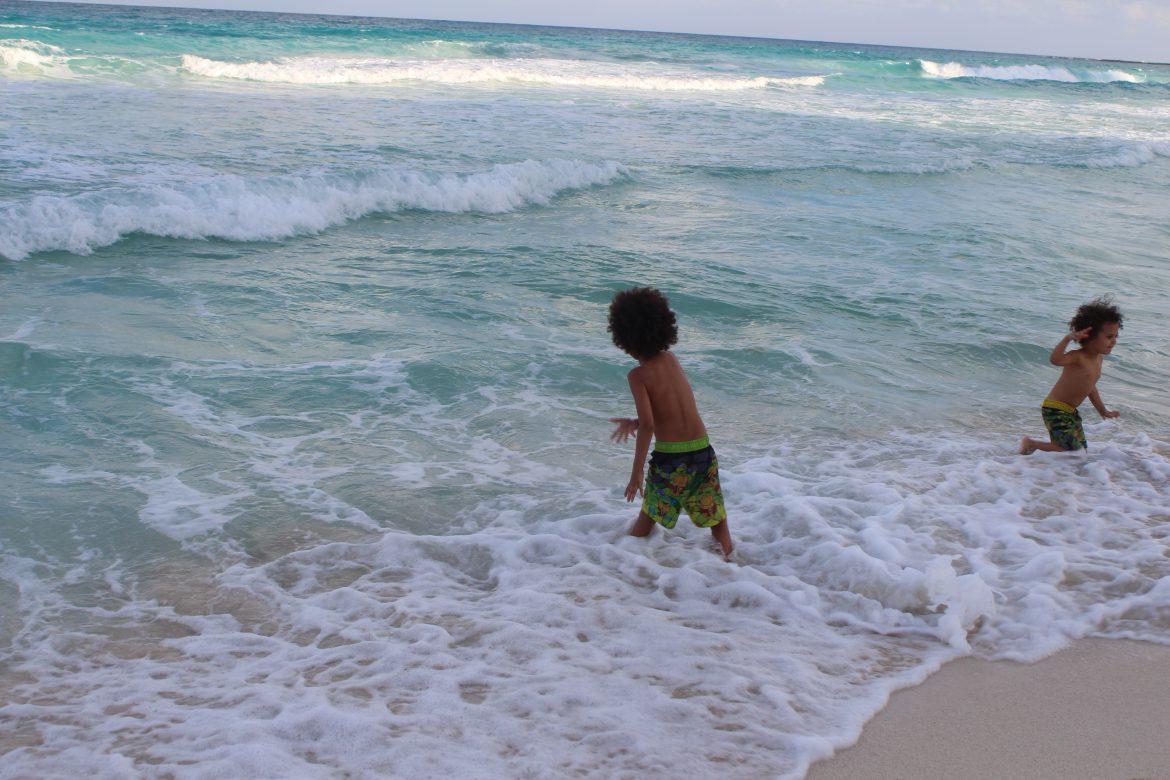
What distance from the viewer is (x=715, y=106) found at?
27.2 meters

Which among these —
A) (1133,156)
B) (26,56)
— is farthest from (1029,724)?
(26,56)

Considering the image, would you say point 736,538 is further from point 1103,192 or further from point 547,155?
point 1103,192

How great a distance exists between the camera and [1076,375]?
5809 mm

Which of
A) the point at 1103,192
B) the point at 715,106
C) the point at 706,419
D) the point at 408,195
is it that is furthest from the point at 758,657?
the point at 715,106

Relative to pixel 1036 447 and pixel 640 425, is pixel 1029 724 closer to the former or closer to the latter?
pixel 640 425

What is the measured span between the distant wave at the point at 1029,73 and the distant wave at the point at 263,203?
4785 cm

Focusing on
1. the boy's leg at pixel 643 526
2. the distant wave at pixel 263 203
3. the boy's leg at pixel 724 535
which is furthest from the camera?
the distant wave at pixel 263 203

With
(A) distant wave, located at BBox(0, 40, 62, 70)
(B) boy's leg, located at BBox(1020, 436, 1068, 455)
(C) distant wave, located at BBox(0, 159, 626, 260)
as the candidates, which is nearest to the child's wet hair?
(B) boy's leg, located at BBox(1020, 436, 1068, 455)

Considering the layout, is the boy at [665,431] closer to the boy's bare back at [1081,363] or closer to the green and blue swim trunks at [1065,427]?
the green and blue swim trunks at [1065,427]

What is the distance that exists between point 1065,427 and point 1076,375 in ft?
1.07

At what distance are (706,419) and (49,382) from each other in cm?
429

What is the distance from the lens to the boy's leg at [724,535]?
4.38m

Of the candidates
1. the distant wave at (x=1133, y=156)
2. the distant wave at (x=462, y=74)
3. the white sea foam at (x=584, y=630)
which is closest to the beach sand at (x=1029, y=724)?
the white sea foam at (x=584, y=630)

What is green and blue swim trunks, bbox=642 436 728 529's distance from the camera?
431cm
